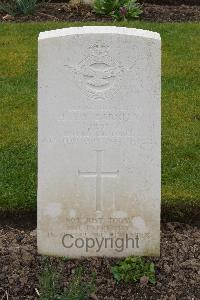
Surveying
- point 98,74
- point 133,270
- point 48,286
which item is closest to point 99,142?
point 98,74

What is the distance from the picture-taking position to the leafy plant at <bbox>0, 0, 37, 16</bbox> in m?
10.5

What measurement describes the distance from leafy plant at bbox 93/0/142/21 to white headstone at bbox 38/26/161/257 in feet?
18.9

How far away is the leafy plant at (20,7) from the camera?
1051cm

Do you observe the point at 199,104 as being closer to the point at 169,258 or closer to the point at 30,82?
the point at 30,82

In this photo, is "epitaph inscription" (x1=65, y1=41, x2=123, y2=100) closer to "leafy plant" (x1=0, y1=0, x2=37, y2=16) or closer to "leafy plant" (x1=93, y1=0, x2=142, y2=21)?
"leafy plant" (x1=93, y1=0, x2=142, y2=21)

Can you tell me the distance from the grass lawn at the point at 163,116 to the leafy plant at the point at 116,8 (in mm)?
332

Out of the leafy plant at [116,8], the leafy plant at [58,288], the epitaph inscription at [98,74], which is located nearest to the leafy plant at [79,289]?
the leafy plant at [58,288]

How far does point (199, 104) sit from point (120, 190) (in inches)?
113

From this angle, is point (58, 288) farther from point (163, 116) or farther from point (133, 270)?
point (163, 116)

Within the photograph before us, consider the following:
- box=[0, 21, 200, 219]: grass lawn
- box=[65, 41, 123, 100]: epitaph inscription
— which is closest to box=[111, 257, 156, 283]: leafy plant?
box=[0, 21, 200, 219]: grass lawn

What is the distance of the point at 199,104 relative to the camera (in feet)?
25.0

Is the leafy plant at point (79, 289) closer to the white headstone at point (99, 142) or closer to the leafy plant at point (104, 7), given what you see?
the white headstone at point (99, 142)

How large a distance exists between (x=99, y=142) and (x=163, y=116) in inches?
102

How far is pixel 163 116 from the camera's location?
24.1ft
